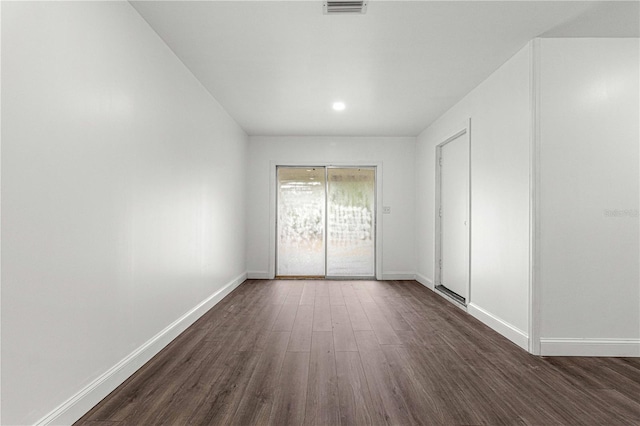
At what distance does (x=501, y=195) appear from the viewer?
3.31 m

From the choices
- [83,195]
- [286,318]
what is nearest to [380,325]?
[286,318]

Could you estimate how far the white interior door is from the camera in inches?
168

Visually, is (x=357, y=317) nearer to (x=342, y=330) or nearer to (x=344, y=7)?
(x=342, y=330)

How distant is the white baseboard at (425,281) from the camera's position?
17.5 feet

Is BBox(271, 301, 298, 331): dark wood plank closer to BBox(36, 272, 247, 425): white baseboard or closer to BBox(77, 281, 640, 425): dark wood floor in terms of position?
BBox(77, 281, 640, 425): dark wood floor

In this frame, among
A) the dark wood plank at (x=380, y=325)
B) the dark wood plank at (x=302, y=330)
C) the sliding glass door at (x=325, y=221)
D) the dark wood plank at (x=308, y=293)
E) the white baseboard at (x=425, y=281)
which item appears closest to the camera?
the dark wood plank at (x=302, y=330)

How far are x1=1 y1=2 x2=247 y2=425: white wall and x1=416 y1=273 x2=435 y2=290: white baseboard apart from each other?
3.60m

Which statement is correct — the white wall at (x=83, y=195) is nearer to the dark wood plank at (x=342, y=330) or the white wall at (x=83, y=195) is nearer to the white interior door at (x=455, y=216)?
the dark wood plank at (x=342, y=330)

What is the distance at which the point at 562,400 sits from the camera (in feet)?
6.79

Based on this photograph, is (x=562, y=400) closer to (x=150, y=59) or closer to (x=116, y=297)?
(x=116, y=297)

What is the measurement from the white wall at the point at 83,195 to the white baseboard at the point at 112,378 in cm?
4

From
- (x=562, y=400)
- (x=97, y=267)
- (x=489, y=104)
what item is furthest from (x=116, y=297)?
(x=489, y=104)

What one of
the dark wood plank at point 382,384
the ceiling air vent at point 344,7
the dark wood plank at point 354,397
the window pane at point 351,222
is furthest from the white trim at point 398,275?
the ceiling air vent at point 344,7

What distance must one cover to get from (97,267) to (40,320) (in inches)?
17.4
